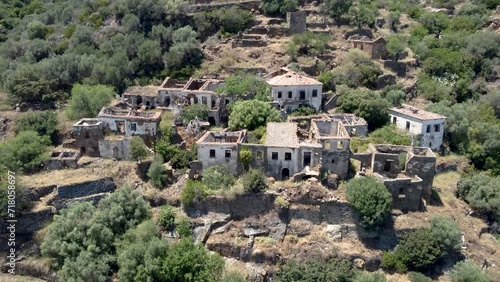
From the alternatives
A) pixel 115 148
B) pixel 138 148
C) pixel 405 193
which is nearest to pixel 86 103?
pixel 115 148

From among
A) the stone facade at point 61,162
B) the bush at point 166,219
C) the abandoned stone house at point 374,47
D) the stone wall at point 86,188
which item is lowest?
the bush at point 166,219

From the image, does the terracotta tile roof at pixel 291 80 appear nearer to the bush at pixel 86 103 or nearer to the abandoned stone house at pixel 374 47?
the abandoned stone house at pixel 374 47

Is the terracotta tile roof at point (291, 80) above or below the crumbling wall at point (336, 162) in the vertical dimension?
above

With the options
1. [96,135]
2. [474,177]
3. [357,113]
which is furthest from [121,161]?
[474,177]

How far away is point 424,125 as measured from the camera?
3947 cm

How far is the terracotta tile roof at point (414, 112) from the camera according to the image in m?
39.8

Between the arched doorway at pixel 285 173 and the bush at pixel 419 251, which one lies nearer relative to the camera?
the bush at pixel 419 251

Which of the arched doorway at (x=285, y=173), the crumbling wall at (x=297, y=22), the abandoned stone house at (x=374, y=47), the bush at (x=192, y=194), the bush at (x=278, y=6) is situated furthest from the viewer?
the bush at (x=278, y=6)

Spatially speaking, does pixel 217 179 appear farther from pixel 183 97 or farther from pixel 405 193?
pixel 405 193

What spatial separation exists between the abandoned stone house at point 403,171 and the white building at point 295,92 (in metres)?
8.61

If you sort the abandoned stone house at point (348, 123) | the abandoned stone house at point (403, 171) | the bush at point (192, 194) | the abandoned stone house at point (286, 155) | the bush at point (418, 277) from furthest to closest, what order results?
1. the abandoned stone house at point (348, 123)
2. the abandoned stone house at point (286, 155)
3. the abandoned stone house at point (403, 171)
4. the bush at point (192, 194)
5. the bush at point (418, 277)

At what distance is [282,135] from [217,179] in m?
5.33

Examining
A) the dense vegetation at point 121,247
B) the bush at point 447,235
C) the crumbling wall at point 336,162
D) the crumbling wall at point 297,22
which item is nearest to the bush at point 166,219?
the dense vegetation at point 121,247

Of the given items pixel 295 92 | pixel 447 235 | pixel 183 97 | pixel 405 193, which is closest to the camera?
pixel 447 235
